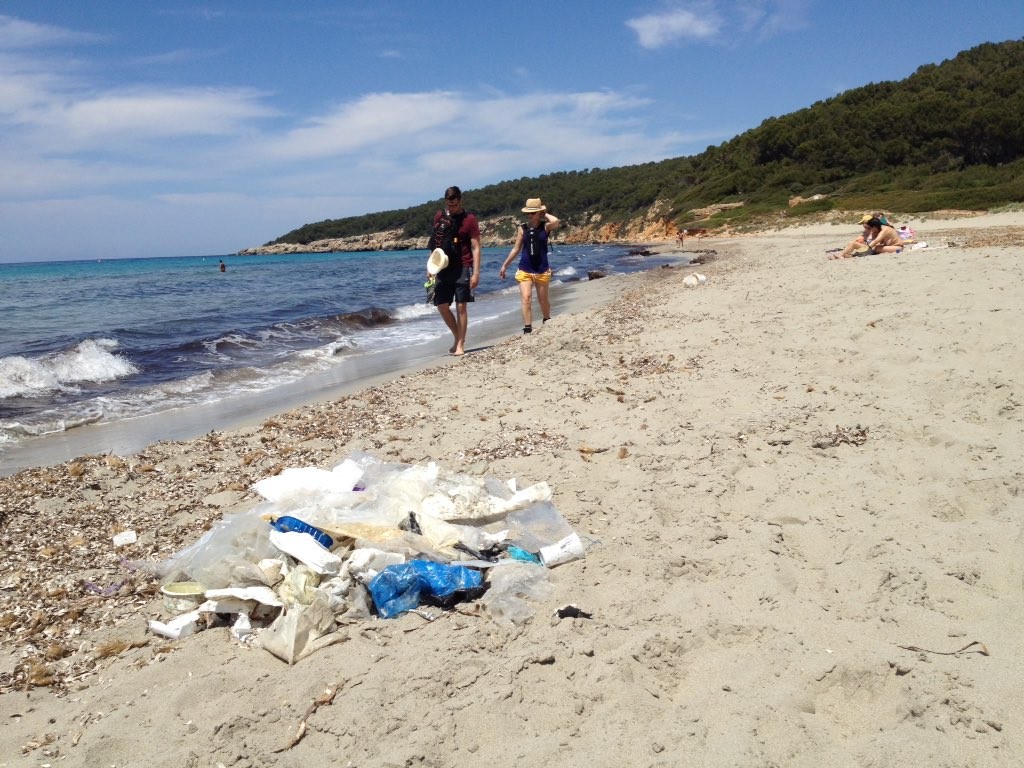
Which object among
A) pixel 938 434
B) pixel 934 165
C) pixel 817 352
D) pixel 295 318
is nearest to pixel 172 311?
pixel 295 318

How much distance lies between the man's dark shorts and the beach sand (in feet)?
10.3

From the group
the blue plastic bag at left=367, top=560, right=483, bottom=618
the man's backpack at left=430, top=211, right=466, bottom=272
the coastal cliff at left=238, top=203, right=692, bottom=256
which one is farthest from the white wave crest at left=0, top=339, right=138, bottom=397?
the coastal cliff at left=238, top=203, right=692, bottom=256

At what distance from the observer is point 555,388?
19.1 feet

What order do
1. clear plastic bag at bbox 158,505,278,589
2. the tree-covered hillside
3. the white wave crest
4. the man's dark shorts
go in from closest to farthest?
clear plastic bag at bbox 158,505,278,589 → the man's dark shorts → the white wave crest → the tree-covered hillside

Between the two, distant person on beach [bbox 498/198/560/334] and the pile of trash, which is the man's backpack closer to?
distant person on beach [bbox 498/198/560/334]

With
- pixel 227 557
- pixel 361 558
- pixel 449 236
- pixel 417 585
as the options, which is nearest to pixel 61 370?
pixel 449 236

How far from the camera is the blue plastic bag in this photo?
9.05 feet

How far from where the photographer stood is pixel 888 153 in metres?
40.1

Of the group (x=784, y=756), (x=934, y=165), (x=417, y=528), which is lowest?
(x=784, y=756)

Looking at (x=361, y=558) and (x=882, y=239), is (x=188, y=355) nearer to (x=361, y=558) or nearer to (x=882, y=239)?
(x=361, y=558)

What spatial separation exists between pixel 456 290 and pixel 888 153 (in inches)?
1630

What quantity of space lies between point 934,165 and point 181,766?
4456 centimetres

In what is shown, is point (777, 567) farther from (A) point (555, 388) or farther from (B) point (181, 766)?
(A) point (555, 388)

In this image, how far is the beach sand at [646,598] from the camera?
2.10 m
